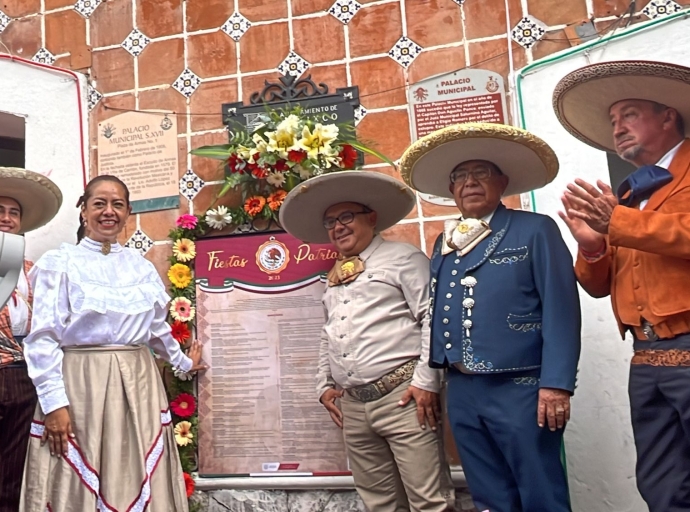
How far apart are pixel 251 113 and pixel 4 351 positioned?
5.94ft

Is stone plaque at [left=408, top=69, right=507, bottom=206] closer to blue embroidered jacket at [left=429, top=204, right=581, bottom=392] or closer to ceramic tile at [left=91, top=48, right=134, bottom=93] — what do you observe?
blue embroidered jacket at [left=429, top=204, right=581, bottom=392]

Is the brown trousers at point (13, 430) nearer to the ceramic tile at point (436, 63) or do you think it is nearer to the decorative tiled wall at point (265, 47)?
the decorative tiled wall at point (265, 47)

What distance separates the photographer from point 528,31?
353 cm

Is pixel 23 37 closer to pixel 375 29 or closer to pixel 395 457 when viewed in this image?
pixel 375 29

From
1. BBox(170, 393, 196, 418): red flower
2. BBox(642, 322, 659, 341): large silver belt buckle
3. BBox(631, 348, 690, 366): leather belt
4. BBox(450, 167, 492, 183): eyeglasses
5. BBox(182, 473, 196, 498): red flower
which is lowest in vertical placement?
BBox(182, 473, 196, 498): red flower

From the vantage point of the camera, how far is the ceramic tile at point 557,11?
3.47 metres

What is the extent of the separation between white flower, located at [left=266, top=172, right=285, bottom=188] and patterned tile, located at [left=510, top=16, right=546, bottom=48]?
4.67ft

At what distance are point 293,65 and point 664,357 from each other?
2.63 meters

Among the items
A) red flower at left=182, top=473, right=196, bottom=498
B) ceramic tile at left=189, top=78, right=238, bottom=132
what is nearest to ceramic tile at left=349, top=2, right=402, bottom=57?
ceramic tile at left=189, top=78, right=238, bottom=132

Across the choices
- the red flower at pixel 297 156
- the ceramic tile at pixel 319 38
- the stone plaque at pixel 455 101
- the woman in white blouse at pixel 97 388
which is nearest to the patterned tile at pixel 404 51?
the stone plaque at pixel 455 101

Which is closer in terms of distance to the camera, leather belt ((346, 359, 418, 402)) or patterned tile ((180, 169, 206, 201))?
leather belt ((346, 359, 418, 402))

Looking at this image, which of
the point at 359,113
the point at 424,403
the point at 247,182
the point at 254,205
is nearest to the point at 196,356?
the point at 254,205

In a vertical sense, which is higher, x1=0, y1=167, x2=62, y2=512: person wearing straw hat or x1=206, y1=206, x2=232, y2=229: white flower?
x1=206, y1=206, x2=232, y2=229: white flower

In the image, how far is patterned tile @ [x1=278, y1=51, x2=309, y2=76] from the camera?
385 centimetres
